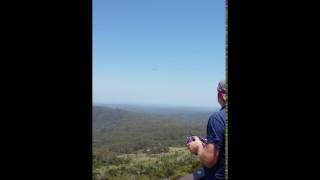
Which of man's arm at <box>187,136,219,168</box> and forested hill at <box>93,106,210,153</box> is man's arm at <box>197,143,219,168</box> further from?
forested hill at <box>93,106,210,153</box>

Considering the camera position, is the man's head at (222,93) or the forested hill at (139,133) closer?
the man's head at (222,93)

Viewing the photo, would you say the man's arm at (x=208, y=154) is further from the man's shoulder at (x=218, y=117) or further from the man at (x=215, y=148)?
the man's shoulder at (x=218, y=117)

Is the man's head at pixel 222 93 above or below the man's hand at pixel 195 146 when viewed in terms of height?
above

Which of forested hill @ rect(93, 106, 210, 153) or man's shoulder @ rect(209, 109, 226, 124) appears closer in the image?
man's shoulder @ rect(209, 109, 226, 124)

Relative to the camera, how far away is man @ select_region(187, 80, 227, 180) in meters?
2.74

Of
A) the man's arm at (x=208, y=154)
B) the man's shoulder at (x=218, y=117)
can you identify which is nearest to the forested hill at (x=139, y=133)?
the man's shoulder at (x=218, y=117)

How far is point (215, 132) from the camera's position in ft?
9.06

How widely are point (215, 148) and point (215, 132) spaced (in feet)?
0.35

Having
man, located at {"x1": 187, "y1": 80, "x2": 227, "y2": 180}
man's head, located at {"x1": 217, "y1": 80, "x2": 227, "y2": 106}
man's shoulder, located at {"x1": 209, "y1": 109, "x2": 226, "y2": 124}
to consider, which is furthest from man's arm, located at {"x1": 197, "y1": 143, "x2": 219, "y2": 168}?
Answer: man's head, located at {"x1": 217, "y1": 80, "x2": 227, "y2": 106}

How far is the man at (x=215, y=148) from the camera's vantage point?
2742 mm
